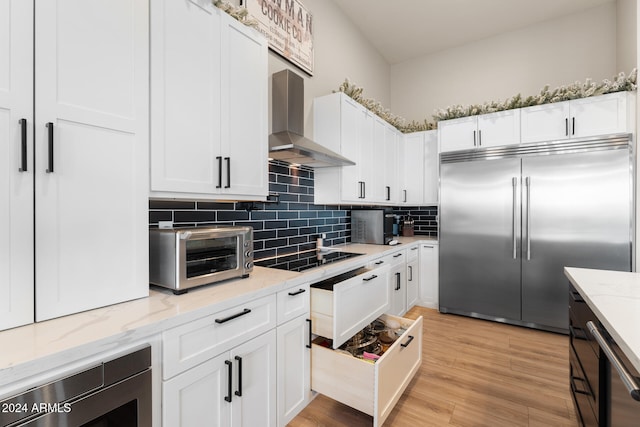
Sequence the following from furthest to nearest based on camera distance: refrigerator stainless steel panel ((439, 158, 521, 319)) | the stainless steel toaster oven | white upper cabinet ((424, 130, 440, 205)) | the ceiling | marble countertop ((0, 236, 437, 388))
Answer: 1. white upper cabinet ((424, 130, 440, 205))
2. the ceiling
3. refrigerator stainless steel panel ((439, 158, 521, 319))
4. the stainless steel toaster oven
5. marble countertop ((0, 236, 437, 388))

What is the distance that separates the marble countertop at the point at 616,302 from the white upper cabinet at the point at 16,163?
1799 mm

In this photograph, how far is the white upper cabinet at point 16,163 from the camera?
0.94 metres

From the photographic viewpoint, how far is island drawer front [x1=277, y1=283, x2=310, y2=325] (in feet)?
5.26

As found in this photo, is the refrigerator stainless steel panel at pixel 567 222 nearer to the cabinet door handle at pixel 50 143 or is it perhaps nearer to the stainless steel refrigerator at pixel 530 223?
the stainless steel refrigerator at pixel 530 223

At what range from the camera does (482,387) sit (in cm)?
211

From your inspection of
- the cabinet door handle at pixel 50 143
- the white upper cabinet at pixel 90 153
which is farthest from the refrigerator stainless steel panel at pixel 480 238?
the cabinet door handle at pixel 50 143

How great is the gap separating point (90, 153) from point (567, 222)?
3729mm

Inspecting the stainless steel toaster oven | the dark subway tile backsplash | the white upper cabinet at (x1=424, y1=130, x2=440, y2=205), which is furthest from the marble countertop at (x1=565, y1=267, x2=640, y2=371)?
the white upper cabinet at (x1=424, y1=130, x2=440, y2=205)

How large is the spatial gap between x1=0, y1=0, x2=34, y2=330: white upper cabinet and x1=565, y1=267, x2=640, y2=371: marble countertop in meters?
1.80

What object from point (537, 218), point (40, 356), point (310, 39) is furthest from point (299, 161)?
point (537, 218)

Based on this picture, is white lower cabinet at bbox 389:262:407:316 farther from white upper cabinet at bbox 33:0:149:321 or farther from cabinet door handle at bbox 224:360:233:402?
white upper cabinet at bbox 33:0:149:321

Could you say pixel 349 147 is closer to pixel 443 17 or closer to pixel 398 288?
pixel 398 288

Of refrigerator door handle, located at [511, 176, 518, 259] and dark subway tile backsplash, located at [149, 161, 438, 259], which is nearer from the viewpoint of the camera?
dark subway tile backsplash, located at [149, 161, 438, 259]

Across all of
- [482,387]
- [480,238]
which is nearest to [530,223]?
[480,238]
